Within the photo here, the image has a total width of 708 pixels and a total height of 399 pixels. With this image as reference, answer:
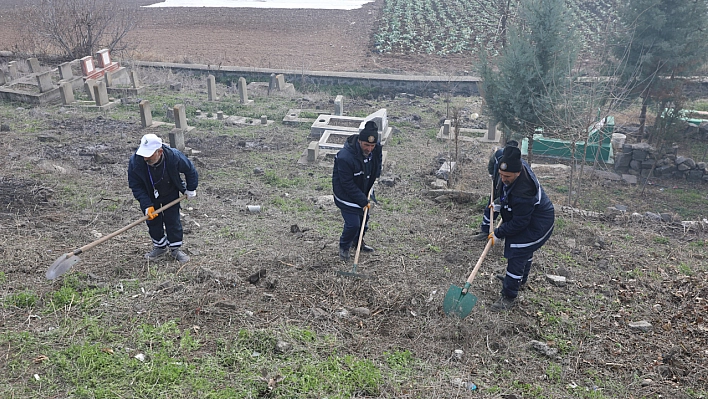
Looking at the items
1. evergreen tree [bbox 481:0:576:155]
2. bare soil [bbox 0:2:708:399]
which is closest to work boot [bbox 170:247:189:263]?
bare soil [bbox 0:2:708:399]

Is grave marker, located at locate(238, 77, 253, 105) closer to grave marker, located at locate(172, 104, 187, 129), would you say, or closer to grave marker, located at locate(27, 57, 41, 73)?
grave marker, located at locate(172, 104, 187, 129)

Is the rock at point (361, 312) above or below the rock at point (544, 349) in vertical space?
above

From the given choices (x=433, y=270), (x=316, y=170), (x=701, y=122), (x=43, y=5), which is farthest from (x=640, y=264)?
(x=43, y=5)

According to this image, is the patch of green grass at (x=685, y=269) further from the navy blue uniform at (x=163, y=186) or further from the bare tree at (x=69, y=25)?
the bare tree at (x=69, y=25)

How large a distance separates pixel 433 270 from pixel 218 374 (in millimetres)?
2849

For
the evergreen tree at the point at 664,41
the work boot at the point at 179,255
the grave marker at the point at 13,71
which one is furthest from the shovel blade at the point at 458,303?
the grave marker at the point at 13,71

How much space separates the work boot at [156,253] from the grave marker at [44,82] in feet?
33.9

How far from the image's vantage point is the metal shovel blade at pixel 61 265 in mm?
4902

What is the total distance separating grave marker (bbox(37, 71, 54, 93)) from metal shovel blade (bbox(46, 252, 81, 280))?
10671 millimetres

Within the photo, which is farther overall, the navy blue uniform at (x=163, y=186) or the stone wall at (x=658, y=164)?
the stone wall at (x=658, y=164)

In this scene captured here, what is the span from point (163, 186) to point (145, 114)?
7.07 meters

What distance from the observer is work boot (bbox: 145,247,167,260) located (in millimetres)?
5773

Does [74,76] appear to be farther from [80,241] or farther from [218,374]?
[218,374]

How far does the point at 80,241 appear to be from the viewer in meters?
6.12
